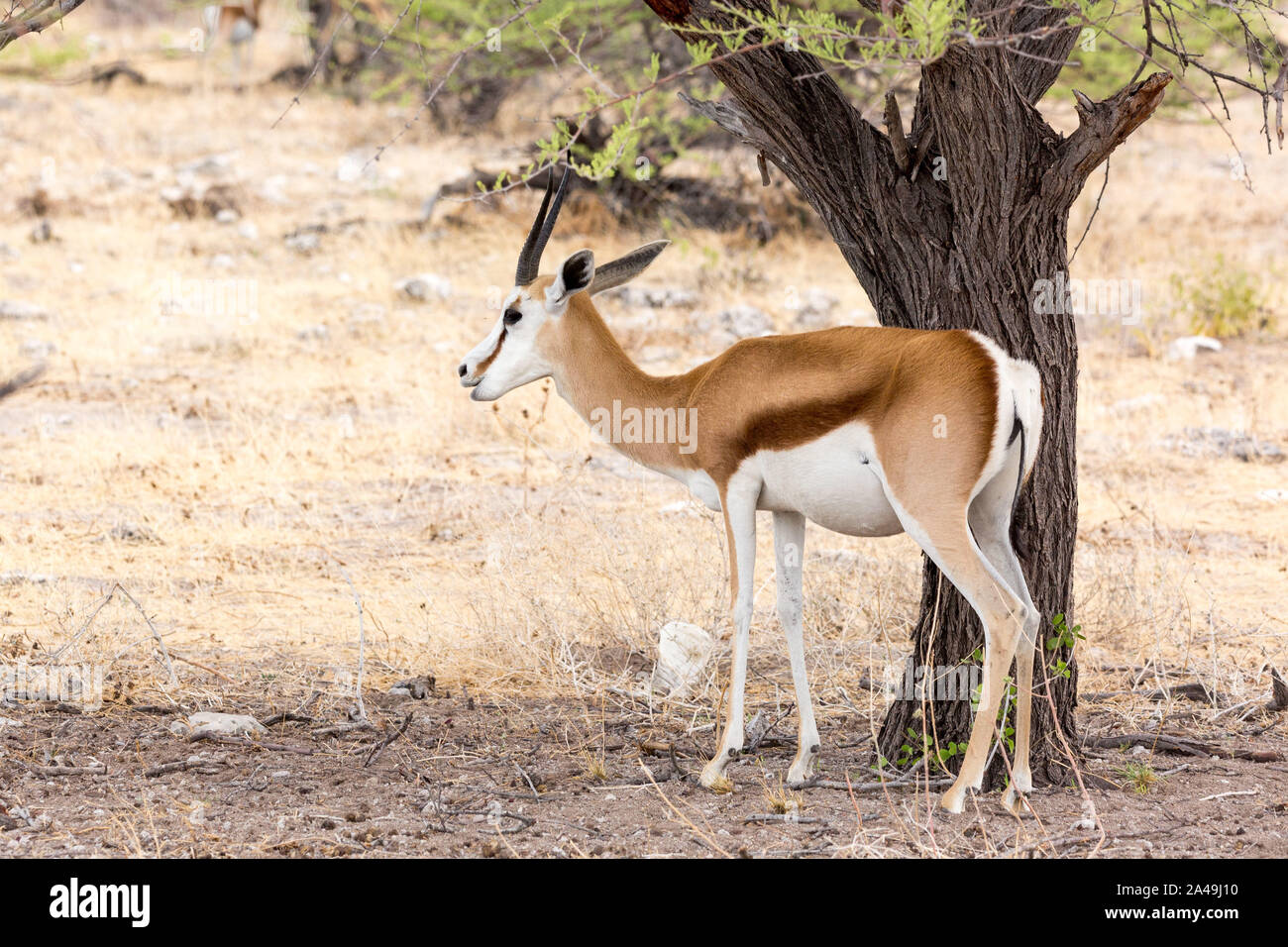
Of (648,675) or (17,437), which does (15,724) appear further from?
(17,437)

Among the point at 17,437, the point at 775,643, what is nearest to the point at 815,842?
the point at 775,643

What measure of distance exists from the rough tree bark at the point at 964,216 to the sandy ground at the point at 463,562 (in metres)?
0.52

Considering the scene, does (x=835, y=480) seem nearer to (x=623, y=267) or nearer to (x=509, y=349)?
(x=623, y=267)

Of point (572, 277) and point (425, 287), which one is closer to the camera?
point (572, 277)

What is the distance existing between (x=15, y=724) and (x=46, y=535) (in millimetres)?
2463

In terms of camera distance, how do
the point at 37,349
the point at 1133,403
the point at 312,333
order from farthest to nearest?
the point at 312,333
the point at 37,349
the point at 1133,403

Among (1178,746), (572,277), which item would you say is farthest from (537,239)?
(1178,746)

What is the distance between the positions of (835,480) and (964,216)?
93 cm

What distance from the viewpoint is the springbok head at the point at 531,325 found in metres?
4.24

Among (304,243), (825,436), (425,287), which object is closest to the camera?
(825,436)

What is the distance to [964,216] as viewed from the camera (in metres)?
4.13

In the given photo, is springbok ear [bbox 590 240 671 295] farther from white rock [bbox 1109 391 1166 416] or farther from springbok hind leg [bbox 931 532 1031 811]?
white rock [bbox 1109 391 1166 416]

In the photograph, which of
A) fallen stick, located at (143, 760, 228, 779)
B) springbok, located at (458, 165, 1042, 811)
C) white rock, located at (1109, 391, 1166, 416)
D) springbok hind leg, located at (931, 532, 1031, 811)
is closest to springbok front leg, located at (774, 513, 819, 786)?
springbok, located at (458, 165, 1042, 811)

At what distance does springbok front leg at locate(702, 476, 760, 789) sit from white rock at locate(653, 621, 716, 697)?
2.98 feet
